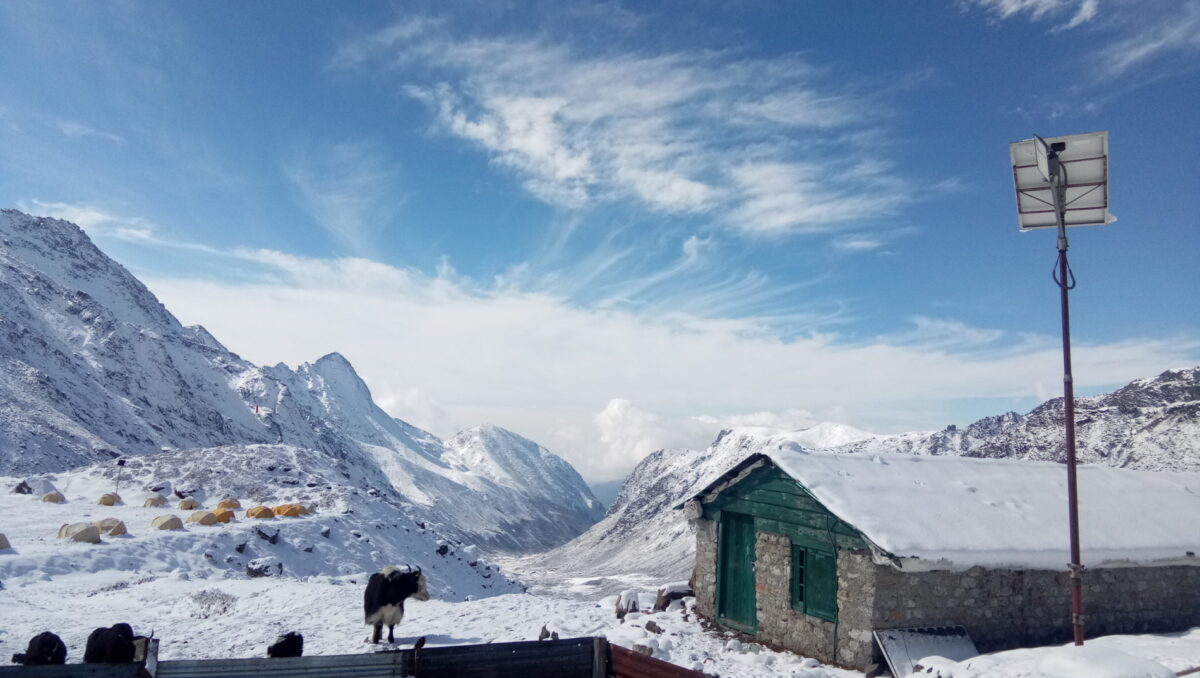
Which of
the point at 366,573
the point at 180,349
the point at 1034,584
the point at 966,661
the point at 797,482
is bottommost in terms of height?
the point at 366,573

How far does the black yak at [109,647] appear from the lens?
11.0m

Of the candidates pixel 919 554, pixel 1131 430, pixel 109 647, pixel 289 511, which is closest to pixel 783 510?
pixel 919 554

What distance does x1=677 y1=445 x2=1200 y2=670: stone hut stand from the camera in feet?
48.3

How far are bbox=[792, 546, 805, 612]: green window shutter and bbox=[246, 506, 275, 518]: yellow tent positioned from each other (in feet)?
106

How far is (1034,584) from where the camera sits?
51.3 feet

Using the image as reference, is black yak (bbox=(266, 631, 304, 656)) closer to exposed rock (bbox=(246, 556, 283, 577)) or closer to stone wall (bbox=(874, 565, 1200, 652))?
stone wall (bbox=(874, 565, 1200, 652))

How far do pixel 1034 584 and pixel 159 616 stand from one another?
23.0 meters

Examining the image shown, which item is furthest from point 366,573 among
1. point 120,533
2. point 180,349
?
point 180,349

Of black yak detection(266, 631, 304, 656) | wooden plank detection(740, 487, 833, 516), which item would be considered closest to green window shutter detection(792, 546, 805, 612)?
wooden plank detection(740, 487, 833, 516)

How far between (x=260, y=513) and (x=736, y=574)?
101 feet

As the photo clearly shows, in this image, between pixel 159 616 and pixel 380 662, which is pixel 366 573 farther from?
pixel 380 662

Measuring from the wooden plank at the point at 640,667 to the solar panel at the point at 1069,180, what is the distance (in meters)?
11.4

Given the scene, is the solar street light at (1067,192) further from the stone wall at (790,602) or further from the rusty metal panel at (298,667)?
the rusty metal panel at (298,667)

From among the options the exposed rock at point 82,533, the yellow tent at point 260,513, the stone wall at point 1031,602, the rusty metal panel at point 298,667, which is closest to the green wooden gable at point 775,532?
the stone wall at point 1031,602
